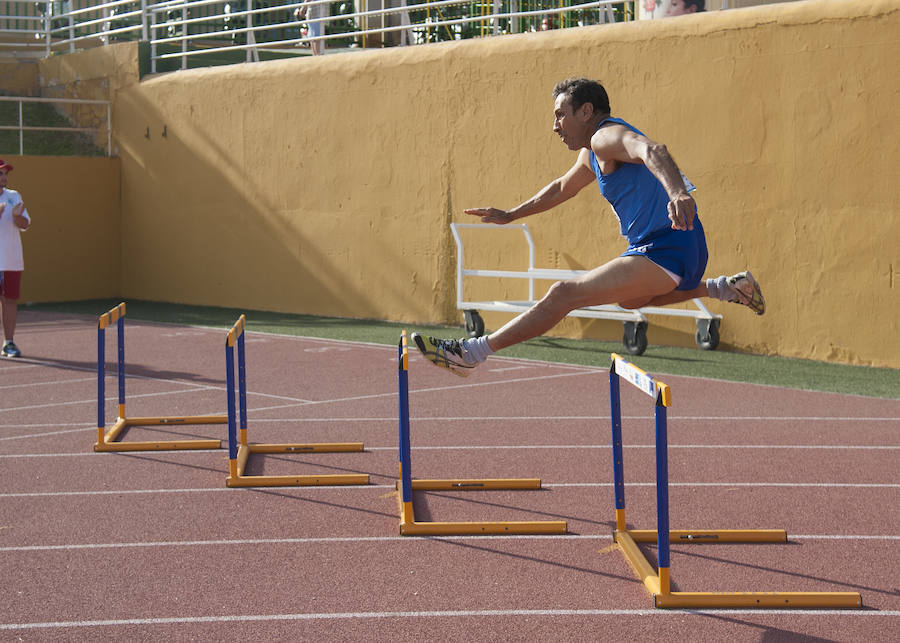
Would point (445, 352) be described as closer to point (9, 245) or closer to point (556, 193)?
point (556, 193)

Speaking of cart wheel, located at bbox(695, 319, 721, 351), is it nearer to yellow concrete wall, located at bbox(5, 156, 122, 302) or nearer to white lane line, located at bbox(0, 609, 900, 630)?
white lane line, located at bbox(0, 609, 900, 630)

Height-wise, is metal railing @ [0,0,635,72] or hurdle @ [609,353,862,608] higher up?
metal railing @ [0,0,635,72]

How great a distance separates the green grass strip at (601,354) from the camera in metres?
12.0

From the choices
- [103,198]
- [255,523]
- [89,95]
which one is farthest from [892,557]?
[89,95]

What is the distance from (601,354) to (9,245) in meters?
6.84

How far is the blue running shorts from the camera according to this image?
5688 millimetres

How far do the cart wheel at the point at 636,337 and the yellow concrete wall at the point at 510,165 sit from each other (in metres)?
0.92

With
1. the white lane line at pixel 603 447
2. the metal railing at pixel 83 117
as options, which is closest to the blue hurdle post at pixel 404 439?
the white lane line at pixel 603 447

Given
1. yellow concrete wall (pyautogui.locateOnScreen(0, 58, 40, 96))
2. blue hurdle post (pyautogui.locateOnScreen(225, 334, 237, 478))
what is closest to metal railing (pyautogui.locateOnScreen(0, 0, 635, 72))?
yellow concrete wall (pyautogui.locateOnScreen(0, 58, 40, 96))

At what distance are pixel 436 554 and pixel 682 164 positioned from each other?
9.26m

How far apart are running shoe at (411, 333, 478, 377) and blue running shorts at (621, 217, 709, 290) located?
1021mm

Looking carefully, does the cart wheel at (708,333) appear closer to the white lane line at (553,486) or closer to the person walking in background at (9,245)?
the white lane line at (553,486)

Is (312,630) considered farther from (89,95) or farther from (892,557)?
(89,95)

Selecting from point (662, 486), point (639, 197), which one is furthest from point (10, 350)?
point (662, 486)
